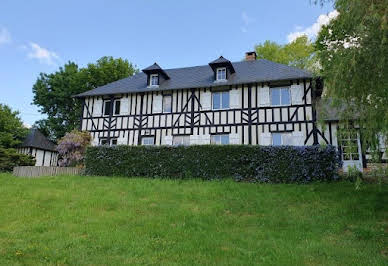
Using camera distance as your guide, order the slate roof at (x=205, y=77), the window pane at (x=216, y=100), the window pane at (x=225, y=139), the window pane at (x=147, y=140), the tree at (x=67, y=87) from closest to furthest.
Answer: the slate roof at (x=205, y=77) → the window pane at (x=225, y=139) → the window pane at (x=216, y=100) → the window pane at (x=147, y=140) → the tree at (x=67, y=87)

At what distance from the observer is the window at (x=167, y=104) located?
14.2 meters

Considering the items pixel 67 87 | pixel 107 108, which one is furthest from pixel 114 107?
pixel 67 87

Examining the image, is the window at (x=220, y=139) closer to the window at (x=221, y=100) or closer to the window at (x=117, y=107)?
the window at (x=221, y=100)

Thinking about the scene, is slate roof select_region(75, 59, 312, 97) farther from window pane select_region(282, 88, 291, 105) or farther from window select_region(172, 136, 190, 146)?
window select_region(172, 136, 190, 146)

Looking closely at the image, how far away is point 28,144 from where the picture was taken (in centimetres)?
1847

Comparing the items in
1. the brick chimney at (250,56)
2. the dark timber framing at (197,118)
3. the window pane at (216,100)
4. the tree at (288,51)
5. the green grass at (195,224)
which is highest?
the tree at (288,51)

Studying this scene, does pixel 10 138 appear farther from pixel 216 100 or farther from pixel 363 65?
pixel 363 65

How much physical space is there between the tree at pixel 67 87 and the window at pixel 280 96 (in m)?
13.8

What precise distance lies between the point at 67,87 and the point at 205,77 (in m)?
13.2

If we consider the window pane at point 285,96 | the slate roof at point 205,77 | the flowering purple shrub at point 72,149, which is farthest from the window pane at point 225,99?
the flowering purple shrub at point 72,149

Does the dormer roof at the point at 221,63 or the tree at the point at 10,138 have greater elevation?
the dormer roof at the point at 221,63

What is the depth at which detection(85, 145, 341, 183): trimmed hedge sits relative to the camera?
898cm

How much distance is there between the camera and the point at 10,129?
1730cm

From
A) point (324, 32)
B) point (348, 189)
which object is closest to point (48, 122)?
point (324, 32)
